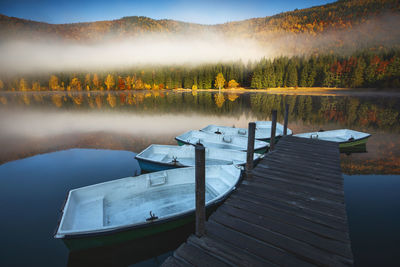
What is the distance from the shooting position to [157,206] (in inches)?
240

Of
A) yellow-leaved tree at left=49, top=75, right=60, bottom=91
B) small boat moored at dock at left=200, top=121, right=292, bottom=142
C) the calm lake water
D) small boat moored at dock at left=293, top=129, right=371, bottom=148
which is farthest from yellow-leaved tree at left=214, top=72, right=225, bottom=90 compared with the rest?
yellow-leaved tree at left=49, top=75, right=60, bottom=91

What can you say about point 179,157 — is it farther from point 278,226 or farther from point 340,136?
point 340,136

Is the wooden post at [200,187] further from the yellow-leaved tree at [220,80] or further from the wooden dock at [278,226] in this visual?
the yellow-leaved tree at [220,80]

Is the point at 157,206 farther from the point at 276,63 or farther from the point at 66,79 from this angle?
the point at 66,79

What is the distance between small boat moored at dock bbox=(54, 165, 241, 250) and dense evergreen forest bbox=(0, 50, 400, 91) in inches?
3438

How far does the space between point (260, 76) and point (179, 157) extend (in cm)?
8758

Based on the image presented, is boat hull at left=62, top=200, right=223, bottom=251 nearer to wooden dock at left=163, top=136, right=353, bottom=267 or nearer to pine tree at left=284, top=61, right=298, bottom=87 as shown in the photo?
wooden dock at left=163, top=136, right=353, bottom=267

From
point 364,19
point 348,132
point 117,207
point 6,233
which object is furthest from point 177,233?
point 364,19

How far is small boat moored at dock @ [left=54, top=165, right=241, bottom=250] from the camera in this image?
173 inches

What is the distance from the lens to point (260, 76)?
88062 millimetres

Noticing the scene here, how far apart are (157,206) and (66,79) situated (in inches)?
5729

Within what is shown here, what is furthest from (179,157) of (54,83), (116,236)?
(54,83)

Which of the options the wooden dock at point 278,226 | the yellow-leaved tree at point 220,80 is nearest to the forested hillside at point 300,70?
the yellow-leaved tree at point 220,80

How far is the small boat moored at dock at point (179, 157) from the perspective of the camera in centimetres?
888
